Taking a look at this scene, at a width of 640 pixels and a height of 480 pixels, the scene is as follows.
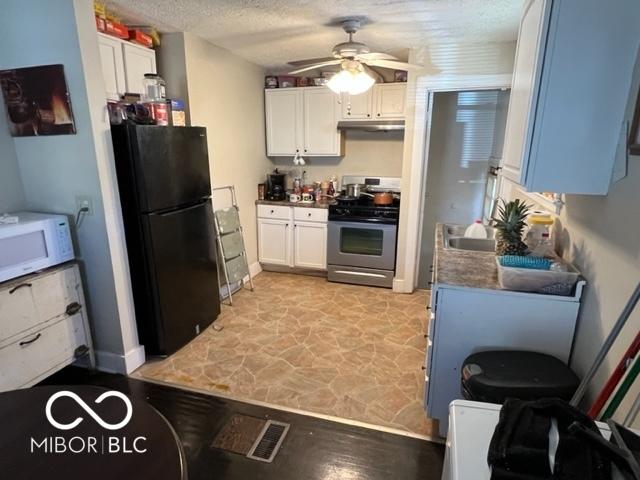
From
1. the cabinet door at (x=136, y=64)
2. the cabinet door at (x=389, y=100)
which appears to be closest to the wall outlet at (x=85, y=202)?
the cabinet door at (x=136, y=64)

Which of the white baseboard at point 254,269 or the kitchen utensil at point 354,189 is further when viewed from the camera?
the white baseboard at point 254,269

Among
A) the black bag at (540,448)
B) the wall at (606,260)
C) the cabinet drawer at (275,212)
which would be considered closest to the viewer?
the black bag at (540,448)

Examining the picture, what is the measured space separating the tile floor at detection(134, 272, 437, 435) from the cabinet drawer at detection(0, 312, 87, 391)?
491 millimetres

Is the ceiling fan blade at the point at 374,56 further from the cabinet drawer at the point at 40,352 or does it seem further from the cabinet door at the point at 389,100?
the cabinet drawer at the point at 40,352

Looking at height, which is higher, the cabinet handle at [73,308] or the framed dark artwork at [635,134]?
the framed dark artwork at [635,134]

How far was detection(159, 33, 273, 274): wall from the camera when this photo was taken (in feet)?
9.94

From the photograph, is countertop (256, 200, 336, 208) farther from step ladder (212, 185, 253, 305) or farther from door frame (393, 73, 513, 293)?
door frame (393, 73, 513, 293)

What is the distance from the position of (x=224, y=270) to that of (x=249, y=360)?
1.15 meters

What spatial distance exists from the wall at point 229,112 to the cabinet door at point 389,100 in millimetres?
1381

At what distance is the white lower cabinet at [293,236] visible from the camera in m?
4.11

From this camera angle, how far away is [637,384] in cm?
110

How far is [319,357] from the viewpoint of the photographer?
8.89ft

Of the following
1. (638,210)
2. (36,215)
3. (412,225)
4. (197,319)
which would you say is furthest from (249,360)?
(638,210)
